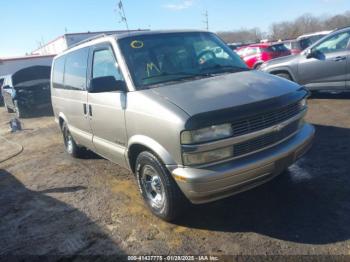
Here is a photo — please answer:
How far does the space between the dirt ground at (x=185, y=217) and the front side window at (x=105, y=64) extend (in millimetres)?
1592

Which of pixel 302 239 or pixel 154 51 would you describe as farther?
pixel 154 51

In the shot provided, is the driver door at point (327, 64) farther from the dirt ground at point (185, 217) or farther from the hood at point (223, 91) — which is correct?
the hood at point (223, 91)

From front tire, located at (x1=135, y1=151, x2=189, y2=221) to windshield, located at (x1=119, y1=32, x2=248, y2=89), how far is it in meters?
0.85

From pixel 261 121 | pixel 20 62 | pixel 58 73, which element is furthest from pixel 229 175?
pixel 20 62

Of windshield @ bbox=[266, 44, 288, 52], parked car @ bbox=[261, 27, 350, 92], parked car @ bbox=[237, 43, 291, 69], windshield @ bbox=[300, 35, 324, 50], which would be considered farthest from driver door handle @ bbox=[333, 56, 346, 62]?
windshield @ bbox=[300, 35, 324, 50]

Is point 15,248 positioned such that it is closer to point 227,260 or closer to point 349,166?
point 227,260

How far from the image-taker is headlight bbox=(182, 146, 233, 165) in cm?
326

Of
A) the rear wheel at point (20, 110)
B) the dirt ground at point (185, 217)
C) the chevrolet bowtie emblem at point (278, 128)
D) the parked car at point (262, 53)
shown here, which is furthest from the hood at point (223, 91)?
the parked car at point (262, 53)

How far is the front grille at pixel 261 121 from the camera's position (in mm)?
3314

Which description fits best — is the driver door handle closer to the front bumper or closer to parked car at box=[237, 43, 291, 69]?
the front bumper

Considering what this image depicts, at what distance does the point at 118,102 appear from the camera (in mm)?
4129

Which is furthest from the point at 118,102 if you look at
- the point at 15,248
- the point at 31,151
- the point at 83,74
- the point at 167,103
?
the point at 31,151

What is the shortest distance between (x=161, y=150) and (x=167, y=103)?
0.45 metres

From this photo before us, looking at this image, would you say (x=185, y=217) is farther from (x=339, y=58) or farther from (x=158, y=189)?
(x=339, y=58)
